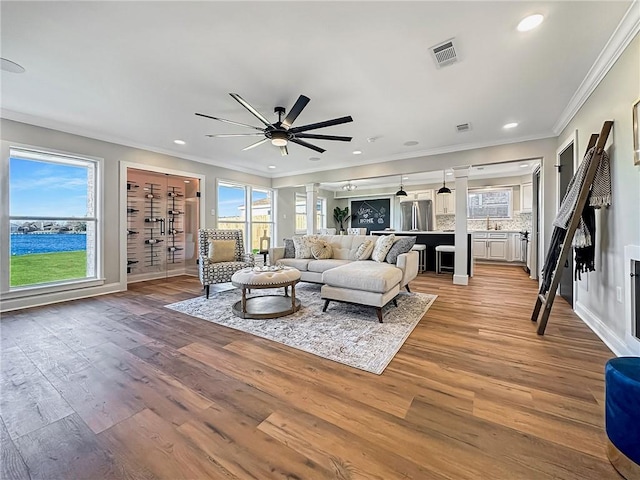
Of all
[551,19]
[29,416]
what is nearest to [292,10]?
[551,19]

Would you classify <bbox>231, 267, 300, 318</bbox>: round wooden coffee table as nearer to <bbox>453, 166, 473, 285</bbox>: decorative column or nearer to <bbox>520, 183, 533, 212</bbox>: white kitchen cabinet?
<bbox>453, 166, 473, 285</bbox>: decorative column

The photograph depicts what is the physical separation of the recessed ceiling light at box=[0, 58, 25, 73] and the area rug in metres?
2.97

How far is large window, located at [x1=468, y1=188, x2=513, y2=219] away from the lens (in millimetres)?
7746

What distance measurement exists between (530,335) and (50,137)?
22.2 feet

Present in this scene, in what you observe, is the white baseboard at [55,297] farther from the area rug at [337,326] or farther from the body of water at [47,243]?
the area rug at [337,326]

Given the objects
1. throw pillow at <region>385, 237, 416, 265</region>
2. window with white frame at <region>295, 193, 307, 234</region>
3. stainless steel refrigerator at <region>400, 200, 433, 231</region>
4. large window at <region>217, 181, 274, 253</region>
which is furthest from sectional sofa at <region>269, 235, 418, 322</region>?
stainless steel refrigerator at <region>400, 200, 433, 231</region>

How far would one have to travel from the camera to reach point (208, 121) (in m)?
3.99

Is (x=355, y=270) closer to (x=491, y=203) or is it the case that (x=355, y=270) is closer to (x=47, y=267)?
(x=47, y=267)

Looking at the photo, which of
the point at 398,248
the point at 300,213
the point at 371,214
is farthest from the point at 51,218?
the point at 371,214

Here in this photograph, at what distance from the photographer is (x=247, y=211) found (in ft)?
24.5

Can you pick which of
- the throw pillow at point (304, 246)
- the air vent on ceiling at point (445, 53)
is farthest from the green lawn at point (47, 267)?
the air vent on ceiling at point (445, 53)

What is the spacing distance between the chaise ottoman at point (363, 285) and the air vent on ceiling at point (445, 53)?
2193 mm

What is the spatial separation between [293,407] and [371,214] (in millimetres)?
9335

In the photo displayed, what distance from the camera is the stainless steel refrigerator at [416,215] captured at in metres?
8.87
